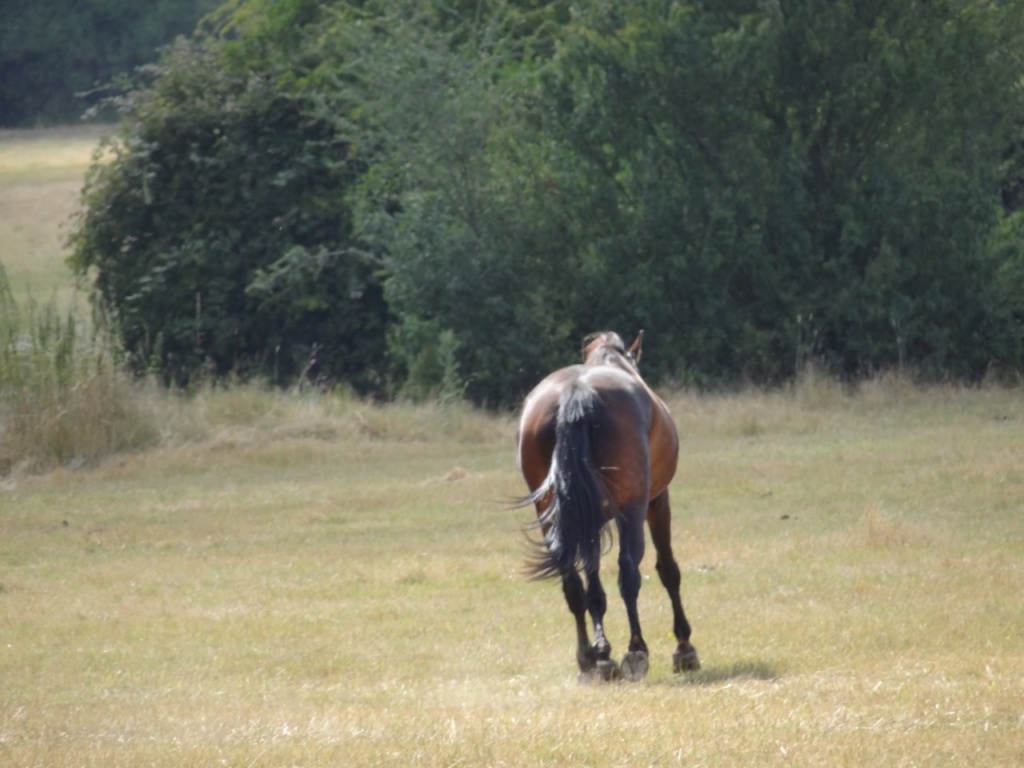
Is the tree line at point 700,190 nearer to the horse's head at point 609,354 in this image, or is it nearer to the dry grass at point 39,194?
the horse's head at point 609,354

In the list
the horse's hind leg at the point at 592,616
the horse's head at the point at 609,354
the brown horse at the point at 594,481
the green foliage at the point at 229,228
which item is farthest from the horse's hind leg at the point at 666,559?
the green foliage at the point at 229,228

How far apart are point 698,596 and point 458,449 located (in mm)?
9945

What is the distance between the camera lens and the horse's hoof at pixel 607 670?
743 centimetres

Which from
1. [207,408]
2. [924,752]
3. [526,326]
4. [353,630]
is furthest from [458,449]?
[924,752]

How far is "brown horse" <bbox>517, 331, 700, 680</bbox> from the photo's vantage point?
7.53 meters

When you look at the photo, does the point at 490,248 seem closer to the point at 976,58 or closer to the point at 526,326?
the point at 526,326

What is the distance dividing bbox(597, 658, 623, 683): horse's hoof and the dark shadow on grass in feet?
0.98

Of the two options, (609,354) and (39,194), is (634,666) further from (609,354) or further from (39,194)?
(39,194)

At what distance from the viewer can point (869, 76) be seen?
2336cm

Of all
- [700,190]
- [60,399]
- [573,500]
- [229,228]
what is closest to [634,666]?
[573,500]

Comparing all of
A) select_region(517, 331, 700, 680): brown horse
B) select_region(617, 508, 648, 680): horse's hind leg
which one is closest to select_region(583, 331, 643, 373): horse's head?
select_region(517, 331, 700, 680): brown horse

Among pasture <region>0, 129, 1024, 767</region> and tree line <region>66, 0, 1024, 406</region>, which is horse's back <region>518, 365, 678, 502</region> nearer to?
pasture <region>0, 129, 1024, 767</region>

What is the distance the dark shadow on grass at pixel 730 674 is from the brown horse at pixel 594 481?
0.16 metres

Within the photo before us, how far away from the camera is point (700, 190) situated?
79.2 ft
